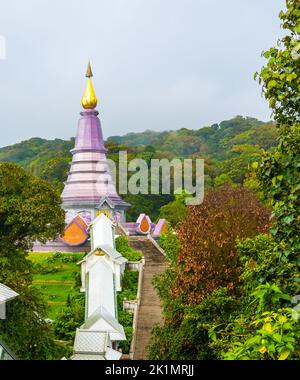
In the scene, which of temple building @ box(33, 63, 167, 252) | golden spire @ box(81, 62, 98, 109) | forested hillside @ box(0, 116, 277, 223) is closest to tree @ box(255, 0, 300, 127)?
temple building @ box(33, 63, 167, 252)

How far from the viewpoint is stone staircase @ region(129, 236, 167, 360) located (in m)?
18.1

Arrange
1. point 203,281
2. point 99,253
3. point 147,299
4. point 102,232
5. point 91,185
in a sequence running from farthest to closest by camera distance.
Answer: point 91,185, point 102,232, point 99,253, point 147,299, point 203,281

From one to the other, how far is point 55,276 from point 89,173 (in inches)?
378

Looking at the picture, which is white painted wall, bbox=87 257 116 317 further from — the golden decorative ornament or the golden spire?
the golden spire

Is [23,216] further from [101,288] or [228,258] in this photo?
[101,288]

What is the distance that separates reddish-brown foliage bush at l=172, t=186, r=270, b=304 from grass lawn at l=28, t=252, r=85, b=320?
23.2 ft

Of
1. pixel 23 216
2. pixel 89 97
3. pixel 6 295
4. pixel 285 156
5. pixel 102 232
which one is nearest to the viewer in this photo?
pixel 285 156

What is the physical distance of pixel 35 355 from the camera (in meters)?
12.1

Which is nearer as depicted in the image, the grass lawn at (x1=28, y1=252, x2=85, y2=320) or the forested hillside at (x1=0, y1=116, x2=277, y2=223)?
the grass lawn at (x1=28, y1=252, x2=85, y2=320)

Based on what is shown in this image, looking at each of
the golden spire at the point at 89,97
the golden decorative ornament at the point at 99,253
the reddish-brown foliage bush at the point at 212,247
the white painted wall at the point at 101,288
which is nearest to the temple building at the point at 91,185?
the golden spire at the point at 89,97

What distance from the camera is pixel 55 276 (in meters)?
24.8

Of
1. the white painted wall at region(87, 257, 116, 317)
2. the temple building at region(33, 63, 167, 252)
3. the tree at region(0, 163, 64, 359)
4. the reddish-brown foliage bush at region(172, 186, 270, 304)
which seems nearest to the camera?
the reddish-brown foliage bush at region(172, 186, 270, 304)

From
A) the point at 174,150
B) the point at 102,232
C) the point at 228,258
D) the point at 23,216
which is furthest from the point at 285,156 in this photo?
the point at 174,150
